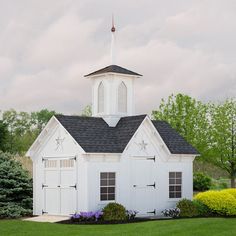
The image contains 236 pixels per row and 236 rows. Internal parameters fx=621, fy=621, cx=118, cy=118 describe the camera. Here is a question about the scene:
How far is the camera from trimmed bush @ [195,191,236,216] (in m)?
27.2

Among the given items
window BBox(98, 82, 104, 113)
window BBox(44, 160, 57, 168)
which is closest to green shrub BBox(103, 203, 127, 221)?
window BBox(44, 160, 57, 168)

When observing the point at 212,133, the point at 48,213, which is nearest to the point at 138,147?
the point at 48,213

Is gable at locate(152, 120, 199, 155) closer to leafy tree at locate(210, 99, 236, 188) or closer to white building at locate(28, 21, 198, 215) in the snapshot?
white building at locate(28, 21, 198, 215)

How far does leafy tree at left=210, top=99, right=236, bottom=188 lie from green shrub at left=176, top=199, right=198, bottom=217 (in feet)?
49.8

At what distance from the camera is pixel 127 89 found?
28938 mm

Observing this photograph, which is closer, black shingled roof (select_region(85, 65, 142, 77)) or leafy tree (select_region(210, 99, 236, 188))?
black shingled roof (select_region(85, 65, 142, 77))

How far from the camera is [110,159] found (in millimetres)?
26141

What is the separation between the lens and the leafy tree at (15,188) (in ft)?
95.8

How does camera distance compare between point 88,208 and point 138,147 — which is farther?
point 138,147

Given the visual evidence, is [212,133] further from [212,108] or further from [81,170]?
[81,170]

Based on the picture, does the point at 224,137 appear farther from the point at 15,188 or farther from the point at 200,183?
the point at 15,188

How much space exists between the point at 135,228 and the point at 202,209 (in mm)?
6294

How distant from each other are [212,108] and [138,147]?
18.5 metres

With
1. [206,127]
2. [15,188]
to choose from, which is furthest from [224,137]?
[15,188]
